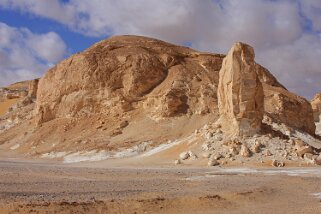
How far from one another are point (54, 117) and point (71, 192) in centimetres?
3286

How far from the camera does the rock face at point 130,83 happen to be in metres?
41.3

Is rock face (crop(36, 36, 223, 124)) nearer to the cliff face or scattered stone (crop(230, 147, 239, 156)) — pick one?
the cliff face

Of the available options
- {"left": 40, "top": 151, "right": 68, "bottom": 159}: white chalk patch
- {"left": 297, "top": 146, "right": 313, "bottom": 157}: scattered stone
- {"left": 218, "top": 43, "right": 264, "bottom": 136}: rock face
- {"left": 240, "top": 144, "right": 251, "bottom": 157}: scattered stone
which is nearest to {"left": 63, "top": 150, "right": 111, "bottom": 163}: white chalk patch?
{"left": 40, "top": 151, "right": 68, "bottom": 159}: white chalk patch

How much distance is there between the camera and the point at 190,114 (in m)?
39.7

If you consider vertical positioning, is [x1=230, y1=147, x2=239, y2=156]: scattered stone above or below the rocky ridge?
below

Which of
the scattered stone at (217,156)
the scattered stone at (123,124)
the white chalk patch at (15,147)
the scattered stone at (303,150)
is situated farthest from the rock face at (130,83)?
the scattered stone at (303,150)

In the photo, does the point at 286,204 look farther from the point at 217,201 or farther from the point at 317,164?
the point at 317,164

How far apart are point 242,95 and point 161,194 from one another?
16.9m

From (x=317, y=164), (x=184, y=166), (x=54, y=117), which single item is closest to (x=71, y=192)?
(x=184, y=166)

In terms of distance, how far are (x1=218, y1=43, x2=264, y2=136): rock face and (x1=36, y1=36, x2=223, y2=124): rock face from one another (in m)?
9.30

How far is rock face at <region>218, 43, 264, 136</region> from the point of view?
96.2ft

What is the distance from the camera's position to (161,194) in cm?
1361

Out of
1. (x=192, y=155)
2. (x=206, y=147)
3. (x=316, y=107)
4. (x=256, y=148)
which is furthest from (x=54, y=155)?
(x=316, y=107)

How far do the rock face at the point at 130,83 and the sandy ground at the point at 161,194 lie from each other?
71.8 feet
